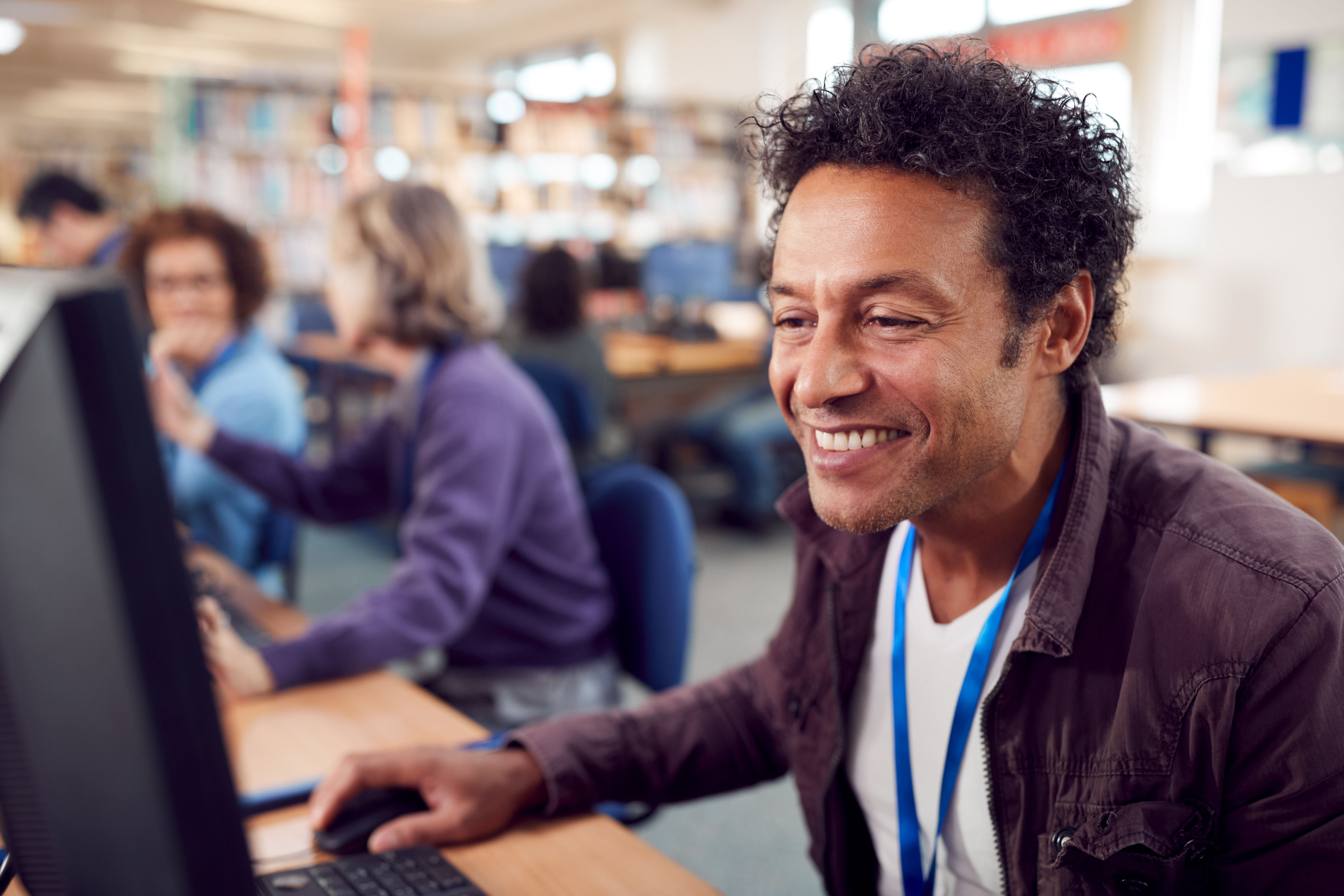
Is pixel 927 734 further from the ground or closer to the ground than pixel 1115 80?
closer to the ground

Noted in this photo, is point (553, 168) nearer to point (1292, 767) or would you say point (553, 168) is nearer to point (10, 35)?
point (1292, 767)

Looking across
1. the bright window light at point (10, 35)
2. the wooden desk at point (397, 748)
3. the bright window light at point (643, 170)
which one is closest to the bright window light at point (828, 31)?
the bright window light at point (643, 170)

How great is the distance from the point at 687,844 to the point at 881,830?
4.53ft

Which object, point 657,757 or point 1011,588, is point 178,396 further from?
point 1011,588

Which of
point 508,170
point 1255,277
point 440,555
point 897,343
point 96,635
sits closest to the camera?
point 96,635

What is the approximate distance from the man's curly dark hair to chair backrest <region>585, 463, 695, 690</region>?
74 cm

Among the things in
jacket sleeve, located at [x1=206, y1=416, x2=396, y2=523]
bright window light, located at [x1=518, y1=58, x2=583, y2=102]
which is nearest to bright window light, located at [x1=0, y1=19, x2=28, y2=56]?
bright window light, located at [x1=518, y1=58, x2=583, y2=102]

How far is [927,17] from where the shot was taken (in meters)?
7.06

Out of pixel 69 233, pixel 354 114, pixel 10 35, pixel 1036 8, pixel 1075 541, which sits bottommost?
pixel 1075 541

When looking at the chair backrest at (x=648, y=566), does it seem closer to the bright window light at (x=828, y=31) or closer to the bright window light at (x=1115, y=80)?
the bright window light at (x=1115, y=80)

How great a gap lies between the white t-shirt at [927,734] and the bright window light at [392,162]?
5644mm

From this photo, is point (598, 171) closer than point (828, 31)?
Yes

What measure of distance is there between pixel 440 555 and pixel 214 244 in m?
1.39

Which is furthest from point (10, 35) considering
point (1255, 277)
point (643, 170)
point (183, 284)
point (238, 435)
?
point (1255, 277)
